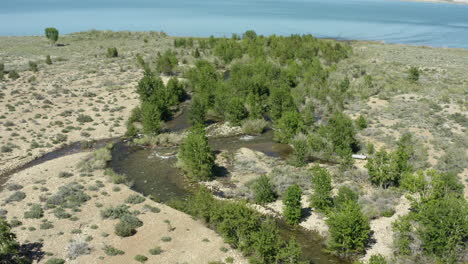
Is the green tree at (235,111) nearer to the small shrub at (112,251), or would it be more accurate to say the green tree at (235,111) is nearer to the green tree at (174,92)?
the green tree at (174,92)

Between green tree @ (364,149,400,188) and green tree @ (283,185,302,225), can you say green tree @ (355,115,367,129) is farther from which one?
green tree @ (283,185,302,225)

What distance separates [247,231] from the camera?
22766 millimetres

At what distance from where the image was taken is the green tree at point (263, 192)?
2834 centimetres

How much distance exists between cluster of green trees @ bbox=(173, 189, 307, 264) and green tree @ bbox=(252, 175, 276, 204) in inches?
69.7

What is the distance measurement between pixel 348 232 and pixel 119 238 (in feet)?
45.5

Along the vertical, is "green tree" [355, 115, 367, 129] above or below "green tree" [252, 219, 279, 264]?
above

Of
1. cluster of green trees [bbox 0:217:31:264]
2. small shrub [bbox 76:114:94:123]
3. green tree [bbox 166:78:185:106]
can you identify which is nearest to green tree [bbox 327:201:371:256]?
cluster of green trees [bbox 0:217:31:264]

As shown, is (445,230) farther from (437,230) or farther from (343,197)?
(343,197)

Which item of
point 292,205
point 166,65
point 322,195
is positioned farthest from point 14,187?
point 166,65

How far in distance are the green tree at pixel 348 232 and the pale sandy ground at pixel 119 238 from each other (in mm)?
5602

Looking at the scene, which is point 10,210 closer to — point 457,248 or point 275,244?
point 275,244

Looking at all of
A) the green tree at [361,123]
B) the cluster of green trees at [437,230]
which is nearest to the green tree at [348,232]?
the cluster of green trees at [437,230]

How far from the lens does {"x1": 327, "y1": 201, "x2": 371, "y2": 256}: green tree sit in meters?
22.2

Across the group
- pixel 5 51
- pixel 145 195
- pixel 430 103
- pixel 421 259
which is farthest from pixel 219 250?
pixel 5 51
